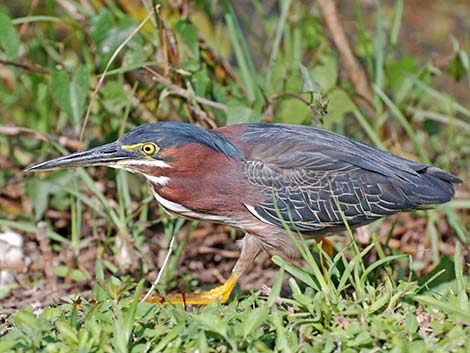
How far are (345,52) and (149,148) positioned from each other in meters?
Answer: 2.13

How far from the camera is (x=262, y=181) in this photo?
3.64 metres

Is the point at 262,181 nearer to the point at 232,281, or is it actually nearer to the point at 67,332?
the point at 232,281

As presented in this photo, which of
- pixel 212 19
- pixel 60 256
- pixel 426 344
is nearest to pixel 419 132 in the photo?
pixel 212 19

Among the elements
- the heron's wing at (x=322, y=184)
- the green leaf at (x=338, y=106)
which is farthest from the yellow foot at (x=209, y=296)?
the green leaf at (x=338, y=106)

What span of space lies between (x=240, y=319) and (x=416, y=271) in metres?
1.78

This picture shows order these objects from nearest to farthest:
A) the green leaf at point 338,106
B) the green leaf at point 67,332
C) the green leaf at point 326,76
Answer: the green leaf at point 67,332, the green leaf at point 338,106, the green leaf at point 326,76

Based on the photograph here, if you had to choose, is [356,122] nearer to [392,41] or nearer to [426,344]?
[392,41]

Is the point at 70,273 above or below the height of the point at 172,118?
below

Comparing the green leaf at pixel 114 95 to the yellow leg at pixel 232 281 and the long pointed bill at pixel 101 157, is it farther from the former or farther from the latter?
the yellow leg at pixel 232 281

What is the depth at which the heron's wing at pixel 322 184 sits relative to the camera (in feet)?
11.9

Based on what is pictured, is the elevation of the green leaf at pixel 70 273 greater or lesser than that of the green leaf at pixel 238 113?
lesser

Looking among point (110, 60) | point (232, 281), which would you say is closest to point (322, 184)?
point (232, 281)

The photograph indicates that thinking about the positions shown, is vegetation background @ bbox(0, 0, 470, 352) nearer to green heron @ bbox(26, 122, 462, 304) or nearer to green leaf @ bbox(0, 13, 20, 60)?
green leaf @ bbox(0, 13, 20, 60)

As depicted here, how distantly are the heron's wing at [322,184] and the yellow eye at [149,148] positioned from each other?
0.42 meters
